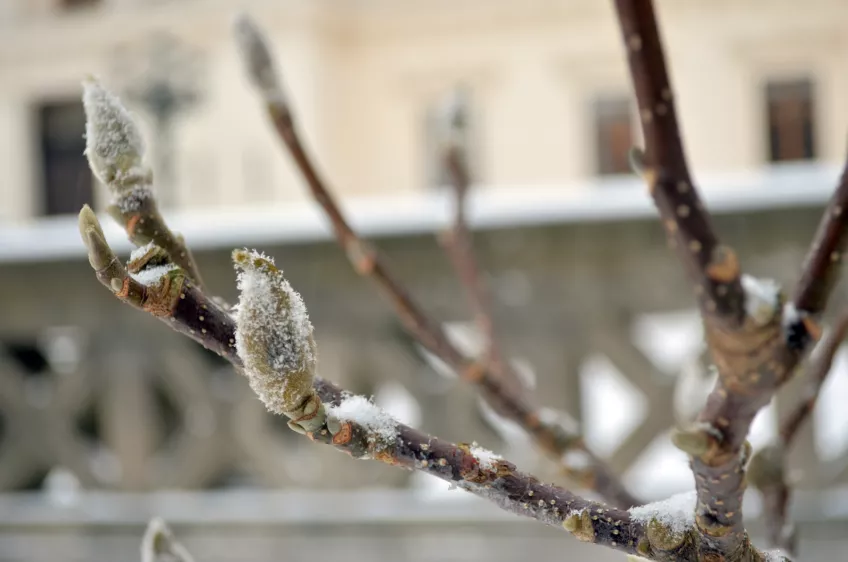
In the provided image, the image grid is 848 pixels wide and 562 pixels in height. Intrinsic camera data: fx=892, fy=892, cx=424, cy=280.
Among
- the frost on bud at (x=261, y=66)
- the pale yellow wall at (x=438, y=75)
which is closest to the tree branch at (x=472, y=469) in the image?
the frost on bud at (x=261, y=66)

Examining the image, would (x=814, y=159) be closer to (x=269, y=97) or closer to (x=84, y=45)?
(x=84, y=45)

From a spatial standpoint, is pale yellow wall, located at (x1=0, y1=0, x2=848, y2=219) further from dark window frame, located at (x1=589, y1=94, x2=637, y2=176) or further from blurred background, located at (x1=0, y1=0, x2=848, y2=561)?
blurred background, located at (x1=0, y1=0, x2=848, y2=561)

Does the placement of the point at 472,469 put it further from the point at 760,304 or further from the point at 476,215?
the point at 476,215

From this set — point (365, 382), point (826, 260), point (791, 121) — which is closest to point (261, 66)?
point (826, 260)

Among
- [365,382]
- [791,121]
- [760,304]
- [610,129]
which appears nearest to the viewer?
[760,304]

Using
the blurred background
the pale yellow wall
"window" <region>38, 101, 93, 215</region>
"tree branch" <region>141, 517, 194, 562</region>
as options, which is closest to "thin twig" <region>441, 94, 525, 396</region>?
the blurred background

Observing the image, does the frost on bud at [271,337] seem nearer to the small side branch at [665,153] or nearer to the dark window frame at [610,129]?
the small side branch at [665,153]

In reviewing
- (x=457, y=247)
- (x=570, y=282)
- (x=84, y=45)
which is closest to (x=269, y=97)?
(x=457, y=247)
